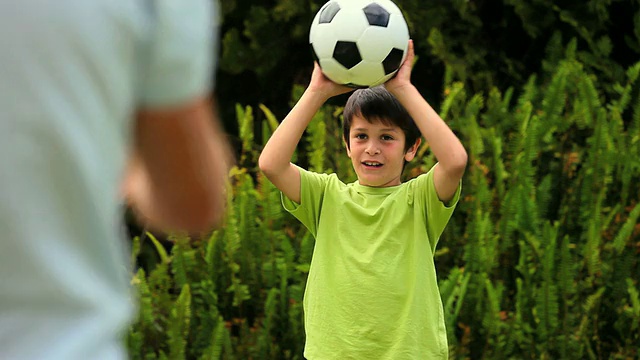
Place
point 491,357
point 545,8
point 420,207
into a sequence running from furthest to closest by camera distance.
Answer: point 545,8 → point 491,357 → point 420,207

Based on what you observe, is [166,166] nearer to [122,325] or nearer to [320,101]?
[122,325]

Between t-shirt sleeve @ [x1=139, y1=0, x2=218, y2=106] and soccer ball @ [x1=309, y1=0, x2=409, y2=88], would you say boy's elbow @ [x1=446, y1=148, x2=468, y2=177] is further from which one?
t-shirt sleeve @ [x1=139, y1=0, x2=218, y2=106]

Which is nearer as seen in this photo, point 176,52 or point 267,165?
point 176,52

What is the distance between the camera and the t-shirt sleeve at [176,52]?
4.78 ft

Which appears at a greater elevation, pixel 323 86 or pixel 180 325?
pixel 323 86

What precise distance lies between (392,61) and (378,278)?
2.58 ft

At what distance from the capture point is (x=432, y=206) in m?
3.81

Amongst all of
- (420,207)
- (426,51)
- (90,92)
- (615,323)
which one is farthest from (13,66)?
(426,51)

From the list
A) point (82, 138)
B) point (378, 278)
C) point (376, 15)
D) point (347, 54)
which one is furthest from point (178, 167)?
point (376, 15)

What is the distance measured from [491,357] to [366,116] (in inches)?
69.5

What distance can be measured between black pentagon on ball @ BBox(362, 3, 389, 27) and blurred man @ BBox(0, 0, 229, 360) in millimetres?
2409

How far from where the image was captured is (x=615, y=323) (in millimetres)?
5410

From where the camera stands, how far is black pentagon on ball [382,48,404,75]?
3.86 meters

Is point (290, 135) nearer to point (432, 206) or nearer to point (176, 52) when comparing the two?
point (432, 206)
